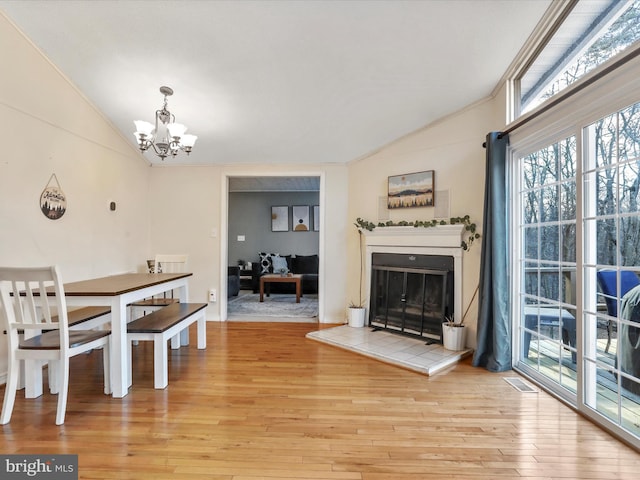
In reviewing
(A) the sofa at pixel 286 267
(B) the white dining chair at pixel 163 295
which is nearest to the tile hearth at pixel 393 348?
(B) the white dining chair at pixel 163 295

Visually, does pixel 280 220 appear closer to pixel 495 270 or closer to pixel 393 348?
pixel 393 348

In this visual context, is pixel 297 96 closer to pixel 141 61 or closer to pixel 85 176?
pixel 141 61

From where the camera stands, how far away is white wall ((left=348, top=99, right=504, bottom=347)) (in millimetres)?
3398

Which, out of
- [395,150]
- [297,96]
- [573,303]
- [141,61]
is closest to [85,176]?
[141,61]

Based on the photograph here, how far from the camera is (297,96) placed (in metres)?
3.47

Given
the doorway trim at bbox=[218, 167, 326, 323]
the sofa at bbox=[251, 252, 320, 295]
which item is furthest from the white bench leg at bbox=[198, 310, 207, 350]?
the sofa at bbox=[251, 252, 320, 295]

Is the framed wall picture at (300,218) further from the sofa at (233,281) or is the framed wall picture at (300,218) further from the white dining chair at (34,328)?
the white dining chair at (34,328)

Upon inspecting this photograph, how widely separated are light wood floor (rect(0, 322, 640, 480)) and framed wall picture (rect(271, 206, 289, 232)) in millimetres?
5386

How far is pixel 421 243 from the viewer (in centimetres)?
382

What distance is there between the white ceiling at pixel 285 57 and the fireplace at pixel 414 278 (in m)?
1.22

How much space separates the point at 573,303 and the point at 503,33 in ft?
6.53

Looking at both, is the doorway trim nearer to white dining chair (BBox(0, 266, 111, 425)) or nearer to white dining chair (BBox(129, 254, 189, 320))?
white dining chair (BBox(129, 254, 189, 320))

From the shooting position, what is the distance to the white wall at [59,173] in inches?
106

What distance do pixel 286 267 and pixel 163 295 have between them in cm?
333
